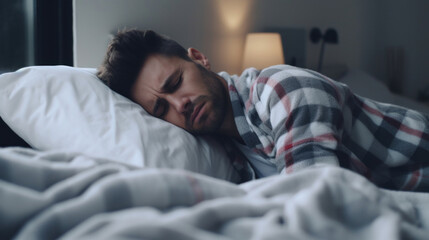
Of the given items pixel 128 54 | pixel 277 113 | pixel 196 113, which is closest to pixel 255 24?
pixel 128 54

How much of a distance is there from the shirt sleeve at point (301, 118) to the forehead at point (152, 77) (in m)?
0.28

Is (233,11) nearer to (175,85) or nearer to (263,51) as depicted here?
(263,51)

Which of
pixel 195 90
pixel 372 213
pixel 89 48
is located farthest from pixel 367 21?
pixel 372 213

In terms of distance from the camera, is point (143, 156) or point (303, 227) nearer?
point (303, 227)

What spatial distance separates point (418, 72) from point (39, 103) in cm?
387

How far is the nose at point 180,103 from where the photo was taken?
1068 millimetres

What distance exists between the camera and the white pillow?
2.83 ft

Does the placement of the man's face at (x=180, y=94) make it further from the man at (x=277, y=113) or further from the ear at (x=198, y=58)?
the ear at (x=198, y=58)

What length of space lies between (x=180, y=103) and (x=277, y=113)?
26 cm

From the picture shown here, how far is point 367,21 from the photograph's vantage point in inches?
140

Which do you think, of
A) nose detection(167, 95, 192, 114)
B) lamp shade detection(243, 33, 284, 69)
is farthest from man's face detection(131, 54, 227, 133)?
lamp shade detection(243, 33, 284, 69)

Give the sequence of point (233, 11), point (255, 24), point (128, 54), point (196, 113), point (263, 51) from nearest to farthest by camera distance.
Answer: point (196, 113) < point (128, 54) < point (263, 51) < point (233, 11) < point (255, 24)

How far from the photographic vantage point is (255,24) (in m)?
2.65

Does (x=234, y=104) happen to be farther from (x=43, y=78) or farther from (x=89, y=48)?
(x=89, y=48)
